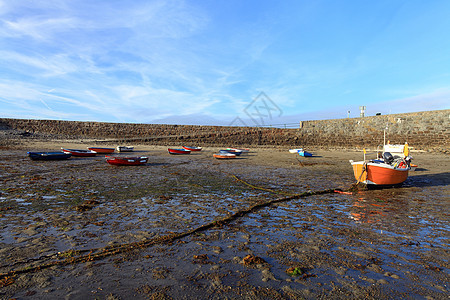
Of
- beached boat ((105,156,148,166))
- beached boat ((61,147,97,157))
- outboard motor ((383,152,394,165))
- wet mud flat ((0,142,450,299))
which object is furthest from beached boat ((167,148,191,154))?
outboard motor ((383,152,394,165))

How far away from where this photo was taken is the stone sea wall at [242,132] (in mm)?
31562

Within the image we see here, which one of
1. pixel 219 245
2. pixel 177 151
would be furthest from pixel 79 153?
pixel 219 245

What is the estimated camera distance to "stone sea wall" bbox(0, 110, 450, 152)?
31.6 meters

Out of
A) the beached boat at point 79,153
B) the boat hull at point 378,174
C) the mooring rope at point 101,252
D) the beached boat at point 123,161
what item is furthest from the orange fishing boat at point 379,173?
the beached boat at point 79,153

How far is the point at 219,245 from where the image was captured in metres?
4.71

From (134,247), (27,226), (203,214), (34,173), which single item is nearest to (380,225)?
(203,214)

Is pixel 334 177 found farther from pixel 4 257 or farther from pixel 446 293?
pixel 4 257

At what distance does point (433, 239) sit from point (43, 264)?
22.0 ft

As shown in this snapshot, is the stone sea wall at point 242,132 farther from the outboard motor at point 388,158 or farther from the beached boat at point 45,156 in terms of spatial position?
the outboard motor at point 388,158

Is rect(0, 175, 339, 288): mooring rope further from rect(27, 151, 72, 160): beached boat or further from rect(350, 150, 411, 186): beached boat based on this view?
rect(27, 151, 72, 160): beached boat

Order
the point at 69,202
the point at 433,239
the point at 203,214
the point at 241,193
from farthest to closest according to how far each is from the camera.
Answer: the point at 241,193
the point at 69,202
the point at 203,214
the point at 433,239

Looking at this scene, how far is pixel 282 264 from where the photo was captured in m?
4.05

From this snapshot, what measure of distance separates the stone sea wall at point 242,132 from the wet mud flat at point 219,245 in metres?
25.5

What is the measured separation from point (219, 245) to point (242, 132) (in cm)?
3376
